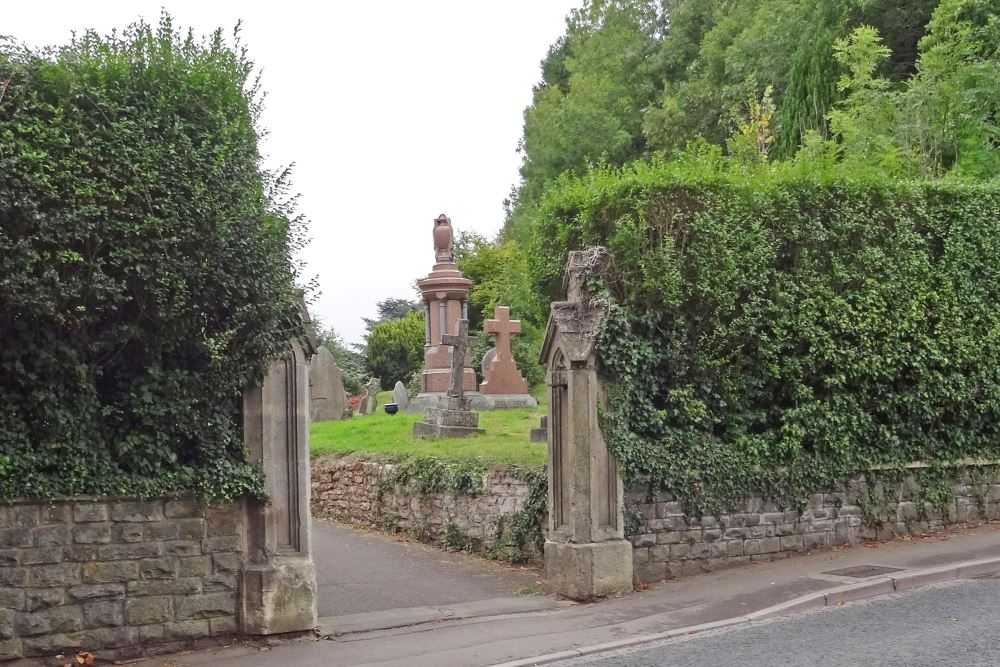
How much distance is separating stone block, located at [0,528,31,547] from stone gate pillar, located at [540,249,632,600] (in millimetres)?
5020

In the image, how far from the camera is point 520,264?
124 ft

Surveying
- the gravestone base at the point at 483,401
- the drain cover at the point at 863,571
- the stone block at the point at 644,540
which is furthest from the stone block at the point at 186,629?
the gravestone base at the point at 483,401

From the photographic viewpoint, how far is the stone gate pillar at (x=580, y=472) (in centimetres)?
971

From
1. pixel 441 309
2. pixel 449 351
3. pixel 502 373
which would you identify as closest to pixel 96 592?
pixel 502 373

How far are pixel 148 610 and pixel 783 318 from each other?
7.29 m

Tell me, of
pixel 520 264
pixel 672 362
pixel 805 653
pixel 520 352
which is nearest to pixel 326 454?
pixel 672 362

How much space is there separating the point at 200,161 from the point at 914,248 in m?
8.73

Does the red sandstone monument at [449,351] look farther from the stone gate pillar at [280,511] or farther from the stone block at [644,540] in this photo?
the stone gate pillar at [280,511]

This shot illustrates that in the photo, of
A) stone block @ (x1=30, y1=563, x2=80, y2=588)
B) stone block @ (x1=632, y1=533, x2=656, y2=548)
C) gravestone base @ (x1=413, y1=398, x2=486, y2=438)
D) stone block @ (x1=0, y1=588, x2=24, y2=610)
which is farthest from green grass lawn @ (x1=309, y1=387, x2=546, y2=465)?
stone block @ (x1=0, y1=588, x2=24, y2=610)

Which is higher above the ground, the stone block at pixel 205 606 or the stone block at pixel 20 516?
the stone block at pixel 20 516

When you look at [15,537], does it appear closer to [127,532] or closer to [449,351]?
[127,532]

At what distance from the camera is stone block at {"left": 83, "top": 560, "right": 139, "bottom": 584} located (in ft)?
Result: 24.2

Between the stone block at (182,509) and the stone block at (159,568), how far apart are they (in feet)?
1.12

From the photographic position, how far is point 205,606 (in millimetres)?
7746
